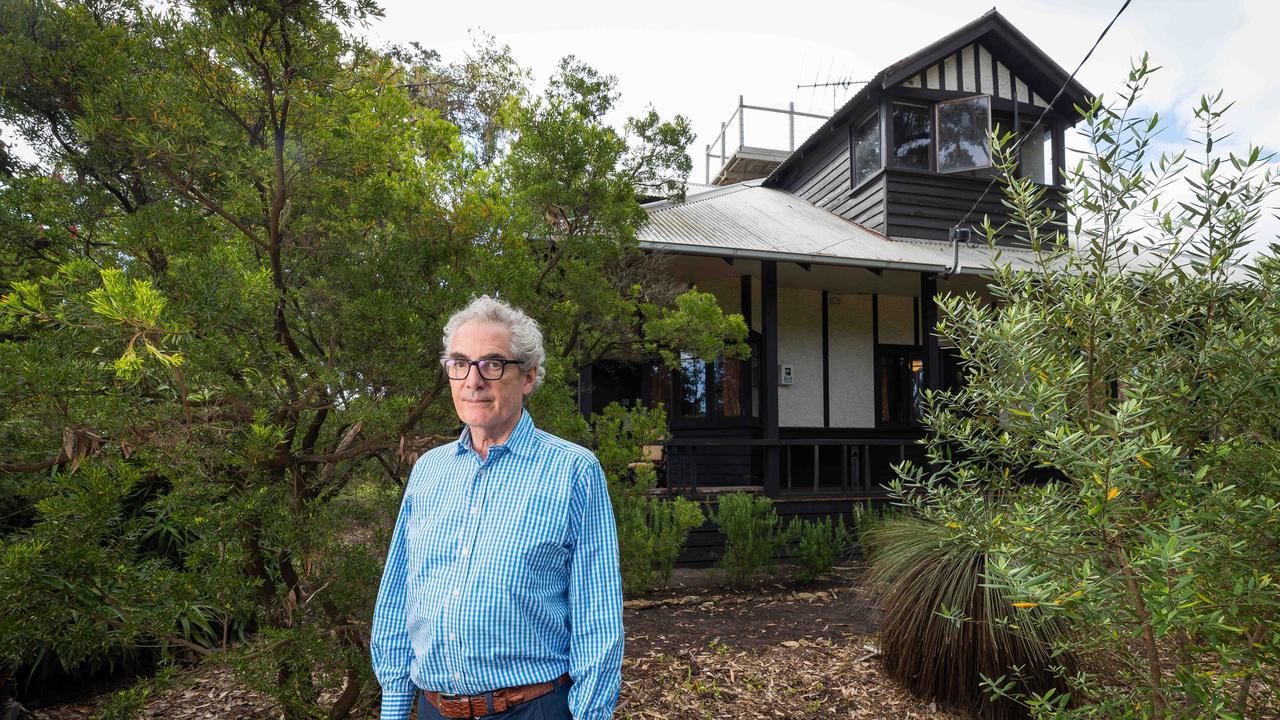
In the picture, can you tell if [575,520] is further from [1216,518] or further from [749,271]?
[749,271]

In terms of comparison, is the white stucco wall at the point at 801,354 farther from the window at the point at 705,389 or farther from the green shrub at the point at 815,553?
the green shrub at the point at 815,553

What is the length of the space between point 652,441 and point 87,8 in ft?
11.1

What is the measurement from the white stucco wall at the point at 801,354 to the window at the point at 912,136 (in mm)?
2678

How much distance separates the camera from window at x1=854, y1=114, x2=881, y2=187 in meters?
12.3

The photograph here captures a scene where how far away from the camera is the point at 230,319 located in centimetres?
254

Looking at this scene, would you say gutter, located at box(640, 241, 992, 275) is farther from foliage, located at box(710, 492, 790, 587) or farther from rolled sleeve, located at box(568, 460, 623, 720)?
rolled sleeve, located at box(568, 460, 623, 720)

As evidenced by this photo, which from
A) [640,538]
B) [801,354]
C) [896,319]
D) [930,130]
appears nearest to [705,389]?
[801,354]

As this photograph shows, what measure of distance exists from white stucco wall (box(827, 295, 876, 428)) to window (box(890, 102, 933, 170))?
7.92 feet

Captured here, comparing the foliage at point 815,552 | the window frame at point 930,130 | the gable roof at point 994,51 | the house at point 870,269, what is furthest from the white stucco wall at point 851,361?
the foliage at point 815,552

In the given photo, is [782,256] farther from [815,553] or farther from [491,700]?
[491,700]

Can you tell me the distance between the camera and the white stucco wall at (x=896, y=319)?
1280cm

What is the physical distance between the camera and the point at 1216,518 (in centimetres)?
198

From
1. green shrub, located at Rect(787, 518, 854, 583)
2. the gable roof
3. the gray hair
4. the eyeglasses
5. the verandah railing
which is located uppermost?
the gable roof

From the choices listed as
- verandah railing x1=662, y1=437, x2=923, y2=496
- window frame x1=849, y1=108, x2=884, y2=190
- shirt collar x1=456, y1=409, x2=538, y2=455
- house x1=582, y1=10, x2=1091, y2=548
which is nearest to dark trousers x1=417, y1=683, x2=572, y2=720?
shirt collar x1=456, y1=409, x2=538, y2=455
